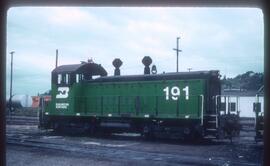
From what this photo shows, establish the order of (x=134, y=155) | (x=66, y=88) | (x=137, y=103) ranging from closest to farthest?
1. (x=134, y=155)
2. (x=137, y=103)
3. (x=66, y=88)

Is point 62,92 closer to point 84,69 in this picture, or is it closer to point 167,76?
point 84,69

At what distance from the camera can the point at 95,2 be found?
13.6 feet

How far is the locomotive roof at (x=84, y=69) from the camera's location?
1816cm

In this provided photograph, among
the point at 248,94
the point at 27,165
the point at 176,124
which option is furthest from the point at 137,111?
the point at 248,94

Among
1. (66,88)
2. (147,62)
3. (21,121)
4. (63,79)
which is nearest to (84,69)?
(63,79)

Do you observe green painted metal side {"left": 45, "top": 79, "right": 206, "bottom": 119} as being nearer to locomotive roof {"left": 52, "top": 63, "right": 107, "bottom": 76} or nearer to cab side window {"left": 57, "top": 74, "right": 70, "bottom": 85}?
cab side window {"left": 57, "top": 74, "right": 70, "bottom": 85}

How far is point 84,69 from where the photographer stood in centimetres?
1841

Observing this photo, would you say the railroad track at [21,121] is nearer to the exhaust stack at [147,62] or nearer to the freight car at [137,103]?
the freight car at [137,103]

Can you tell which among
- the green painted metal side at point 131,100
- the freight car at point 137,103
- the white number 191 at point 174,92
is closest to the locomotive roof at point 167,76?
the freight car at point 137,103

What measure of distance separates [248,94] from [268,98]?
1584 inches

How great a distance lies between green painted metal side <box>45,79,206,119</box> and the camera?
15180 millimetres

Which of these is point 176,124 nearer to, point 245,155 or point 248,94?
point 245,155

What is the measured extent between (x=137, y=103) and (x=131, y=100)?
1.50 feet

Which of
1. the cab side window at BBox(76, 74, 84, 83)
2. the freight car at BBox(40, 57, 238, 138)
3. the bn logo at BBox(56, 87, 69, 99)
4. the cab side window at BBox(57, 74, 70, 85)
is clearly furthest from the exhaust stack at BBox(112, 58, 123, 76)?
the bn logo at BBox(56, 87, 69, 99)
